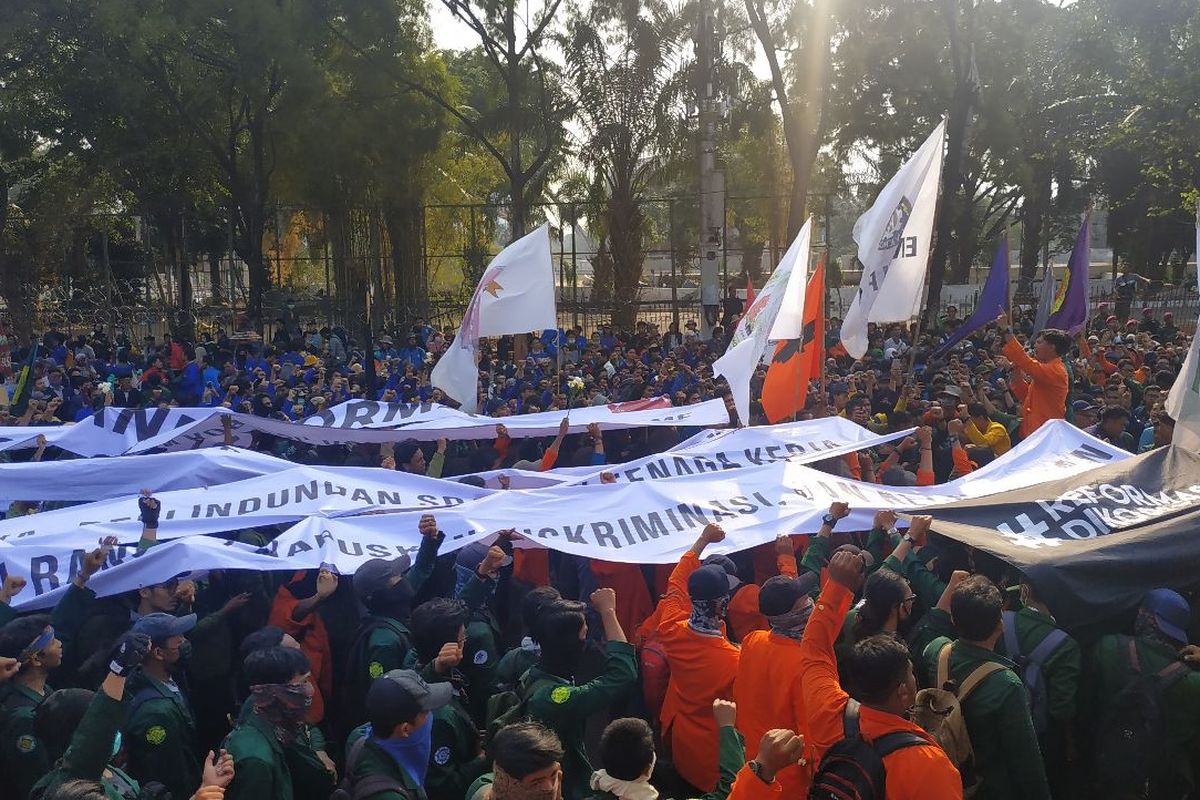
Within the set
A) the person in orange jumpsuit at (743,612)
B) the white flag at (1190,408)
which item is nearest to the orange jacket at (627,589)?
the person in orange jumpsuit at (743,612)

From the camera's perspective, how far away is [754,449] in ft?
26.8

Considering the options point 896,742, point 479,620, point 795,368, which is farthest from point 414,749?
point 795,368

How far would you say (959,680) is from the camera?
12.7 ft

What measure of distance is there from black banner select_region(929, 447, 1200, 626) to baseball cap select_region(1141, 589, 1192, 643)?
0.59ft

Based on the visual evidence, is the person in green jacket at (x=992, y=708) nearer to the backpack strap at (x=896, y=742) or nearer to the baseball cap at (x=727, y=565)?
the backpack strap at (x=896, y=742)

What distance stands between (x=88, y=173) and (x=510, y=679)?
2859 centimetres

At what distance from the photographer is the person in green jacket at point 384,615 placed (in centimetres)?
483

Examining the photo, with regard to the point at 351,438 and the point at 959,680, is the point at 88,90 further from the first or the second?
the point at 959,680

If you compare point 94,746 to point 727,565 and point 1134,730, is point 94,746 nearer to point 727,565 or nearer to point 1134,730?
point 727,565

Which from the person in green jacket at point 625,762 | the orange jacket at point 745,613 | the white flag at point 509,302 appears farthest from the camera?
the white flag at point 509,302

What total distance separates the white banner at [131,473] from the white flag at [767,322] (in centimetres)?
334

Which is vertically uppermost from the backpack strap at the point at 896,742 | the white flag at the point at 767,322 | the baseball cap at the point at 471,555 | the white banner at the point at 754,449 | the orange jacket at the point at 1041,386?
the white flag at the point at 767,322

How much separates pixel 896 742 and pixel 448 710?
177 centimetres

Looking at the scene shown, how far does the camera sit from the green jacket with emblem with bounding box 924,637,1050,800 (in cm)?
373
